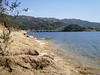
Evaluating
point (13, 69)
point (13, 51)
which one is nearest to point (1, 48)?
point (13, 51)

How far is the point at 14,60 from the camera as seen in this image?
16.2ft

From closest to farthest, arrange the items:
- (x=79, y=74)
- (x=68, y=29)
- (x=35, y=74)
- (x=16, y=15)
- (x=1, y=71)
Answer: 1. (x=1, y=71)
2. (x=35, y=74)
3. (x=16, y=15)
4. (x=79, y=74)
5. (x=68, y=29)

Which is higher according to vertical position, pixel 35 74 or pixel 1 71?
pixel 1 71

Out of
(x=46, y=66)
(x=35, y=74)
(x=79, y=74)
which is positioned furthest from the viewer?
(x=79, y=74)

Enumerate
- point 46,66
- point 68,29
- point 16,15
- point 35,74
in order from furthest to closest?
point 68,29 → point 46,66 → point 16,15 → point 35,74

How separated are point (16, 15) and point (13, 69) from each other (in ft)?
8.95

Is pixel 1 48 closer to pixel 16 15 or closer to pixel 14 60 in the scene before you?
pixel 14 60

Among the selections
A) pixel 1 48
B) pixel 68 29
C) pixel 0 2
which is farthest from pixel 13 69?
pixel 68 29

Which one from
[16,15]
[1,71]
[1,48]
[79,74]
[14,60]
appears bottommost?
[79,74]

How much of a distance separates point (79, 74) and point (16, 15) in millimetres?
5052

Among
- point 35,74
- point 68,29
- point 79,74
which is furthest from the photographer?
point 68,29

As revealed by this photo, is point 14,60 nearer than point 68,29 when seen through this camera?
Yes

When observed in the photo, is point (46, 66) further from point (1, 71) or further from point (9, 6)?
point (9, 6)

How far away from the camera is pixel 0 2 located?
18.5 feet
